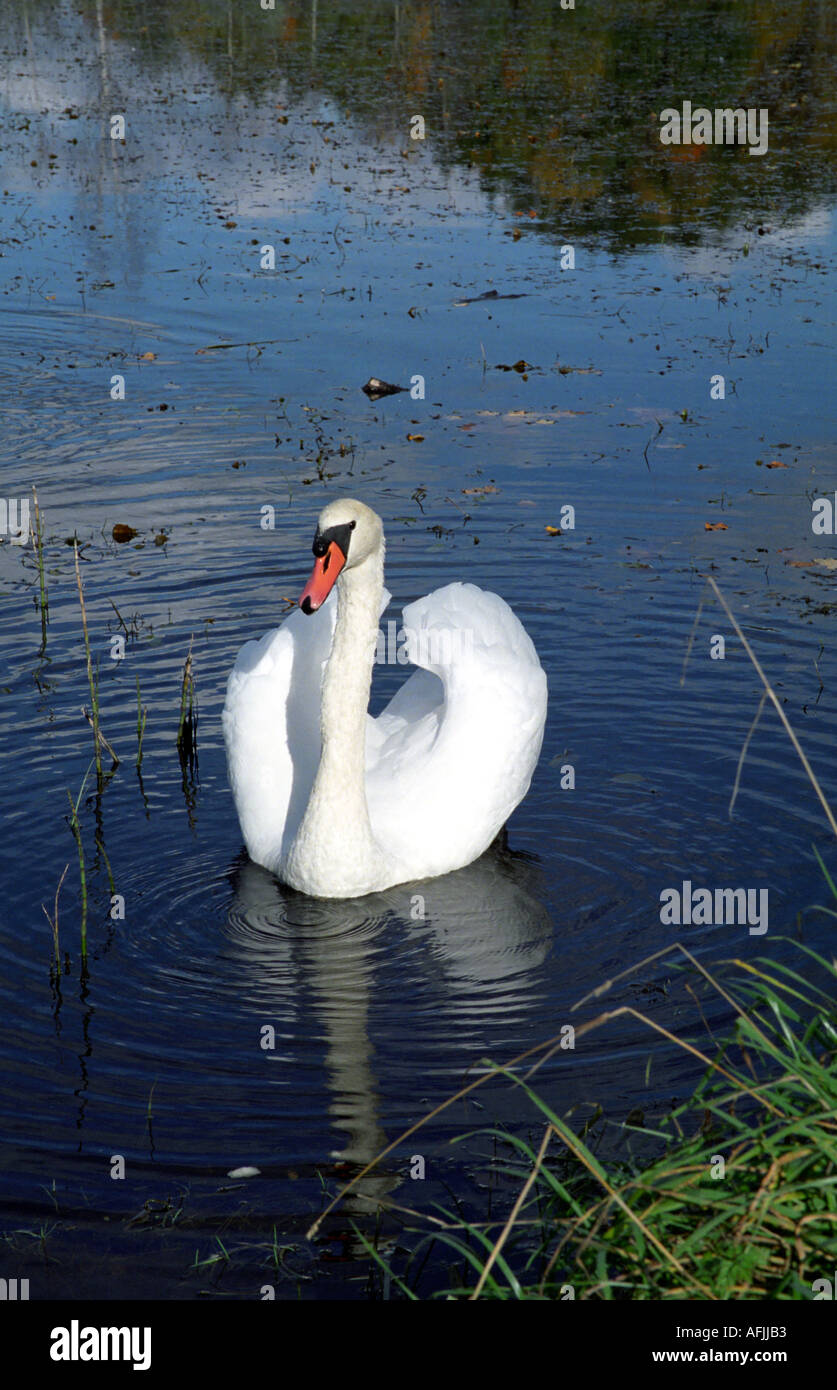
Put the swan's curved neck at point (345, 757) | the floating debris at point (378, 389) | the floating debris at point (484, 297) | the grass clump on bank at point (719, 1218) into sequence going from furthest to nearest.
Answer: the floating debris at point (484, 297) → the floating debris at point (378, 389) → the swan's curved neck at point (345, 757) → the grass clump on bank at point (719, 1218)

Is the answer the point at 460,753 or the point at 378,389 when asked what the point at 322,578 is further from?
the point at 378,389

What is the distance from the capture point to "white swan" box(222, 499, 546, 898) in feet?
22.8

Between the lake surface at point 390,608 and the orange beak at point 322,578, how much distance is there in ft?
5.20

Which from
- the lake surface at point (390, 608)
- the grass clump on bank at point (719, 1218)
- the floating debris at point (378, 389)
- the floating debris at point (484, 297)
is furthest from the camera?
the floating debris at point (484, 297)

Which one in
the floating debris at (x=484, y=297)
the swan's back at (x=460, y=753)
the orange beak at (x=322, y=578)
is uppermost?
the floating debris at (x=484, y=297)

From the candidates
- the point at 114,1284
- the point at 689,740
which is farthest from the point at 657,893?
the point at 114,1284

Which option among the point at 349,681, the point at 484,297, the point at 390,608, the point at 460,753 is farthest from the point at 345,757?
the point at 484,297

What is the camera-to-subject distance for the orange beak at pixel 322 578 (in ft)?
19.9

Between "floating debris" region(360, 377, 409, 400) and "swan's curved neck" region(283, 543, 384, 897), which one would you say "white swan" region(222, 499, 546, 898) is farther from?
"floating debris" region(360, 377, 409, 400)

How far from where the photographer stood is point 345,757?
273 inches

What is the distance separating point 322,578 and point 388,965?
1.65m

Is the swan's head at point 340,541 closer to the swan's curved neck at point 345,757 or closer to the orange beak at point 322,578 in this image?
the orange beak at point 322,578

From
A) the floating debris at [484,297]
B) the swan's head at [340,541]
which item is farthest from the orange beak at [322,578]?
the floating debris at [484,297]
